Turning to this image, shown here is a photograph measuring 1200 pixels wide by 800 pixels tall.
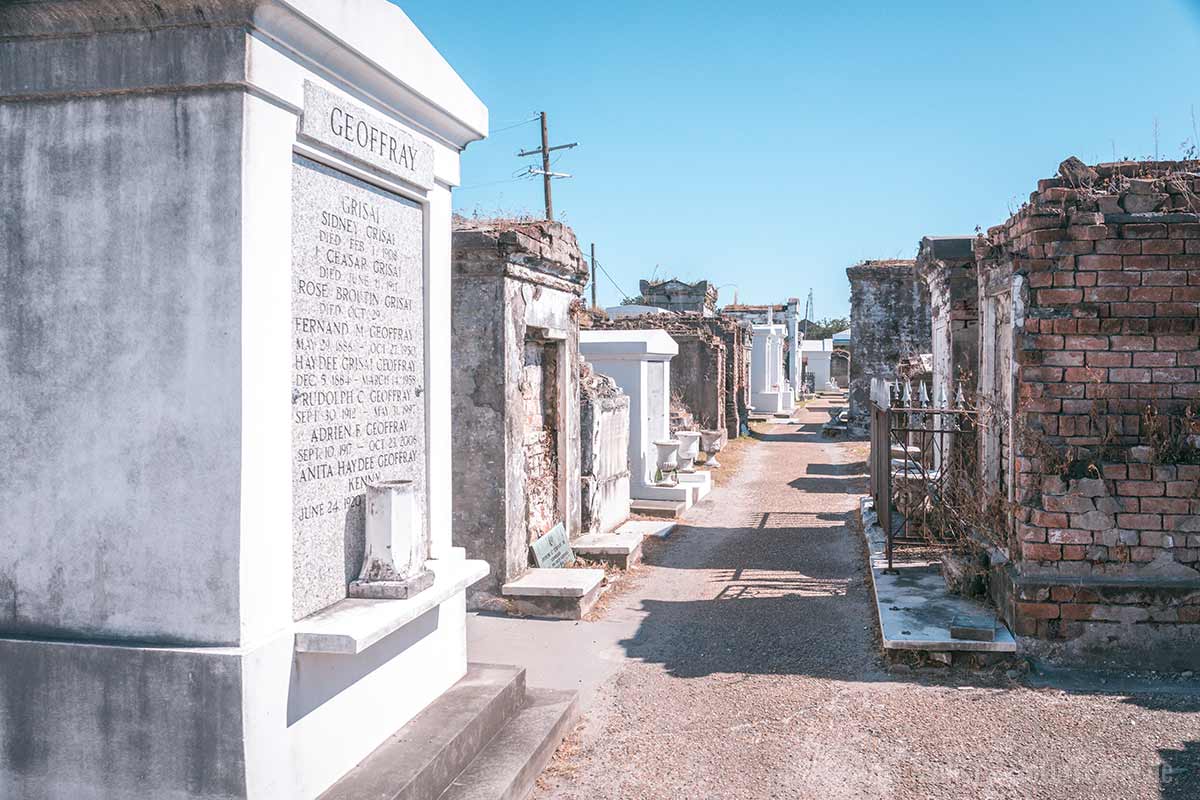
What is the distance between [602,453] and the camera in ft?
33.1

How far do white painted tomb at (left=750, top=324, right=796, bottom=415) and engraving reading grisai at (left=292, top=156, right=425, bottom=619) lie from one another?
2720 cm

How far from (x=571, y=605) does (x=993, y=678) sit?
10.1 ft

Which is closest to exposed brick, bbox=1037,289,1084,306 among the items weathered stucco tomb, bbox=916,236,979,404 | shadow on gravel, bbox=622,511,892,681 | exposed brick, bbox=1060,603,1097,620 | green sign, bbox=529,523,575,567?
exposed brick, bbox=1060,603,1097,620

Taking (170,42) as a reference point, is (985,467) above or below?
below

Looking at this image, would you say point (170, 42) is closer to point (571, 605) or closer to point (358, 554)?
point (358, 554)

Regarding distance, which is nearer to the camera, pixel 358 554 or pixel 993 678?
pixel 358 554

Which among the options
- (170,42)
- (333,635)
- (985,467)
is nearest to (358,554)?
(333,635)

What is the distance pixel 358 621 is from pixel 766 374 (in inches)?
1146

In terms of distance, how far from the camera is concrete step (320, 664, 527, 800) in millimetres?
3221

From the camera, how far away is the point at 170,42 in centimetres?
280

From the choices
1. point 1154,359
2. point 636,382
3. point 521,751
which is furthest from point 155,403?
point 636,382

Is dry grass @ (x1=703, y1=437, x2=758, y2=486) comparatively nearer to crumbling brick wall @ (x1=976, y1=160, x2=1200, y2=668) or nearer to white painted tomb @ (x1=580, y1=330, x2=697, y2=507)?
white painted tomb @ (x1=580, y1=330, x2=697, y2=507)

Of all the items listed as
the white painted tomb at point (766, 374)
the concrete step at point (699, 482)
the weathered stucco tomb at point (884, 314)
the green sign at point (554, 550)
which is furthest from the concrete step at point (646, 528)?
the white painted tomb at point (766, 374)

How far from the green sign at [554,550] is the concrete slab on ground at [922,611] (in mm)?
2727
